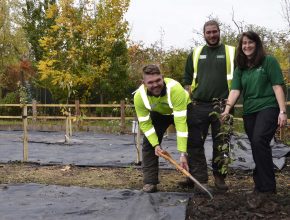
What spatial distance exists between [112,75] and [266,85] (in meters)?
10.7

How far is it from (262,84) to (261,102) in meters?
0.15

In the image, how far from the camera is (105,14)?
13.9 meters

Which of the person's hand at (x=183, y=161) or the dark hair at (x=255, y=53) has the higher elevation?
the dark hair at (x=255, y=53)

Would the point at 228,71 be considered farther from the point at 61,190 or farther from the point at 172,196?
the point at 61,190

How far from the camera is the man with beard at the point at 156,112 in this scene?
146 inches

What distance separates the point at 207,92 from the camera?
13.4ft

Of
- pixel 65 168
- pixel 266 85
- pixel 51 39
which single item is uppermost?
pixel 51 39

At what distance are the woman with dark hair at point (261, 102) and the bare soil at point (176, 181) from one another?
0.81ft

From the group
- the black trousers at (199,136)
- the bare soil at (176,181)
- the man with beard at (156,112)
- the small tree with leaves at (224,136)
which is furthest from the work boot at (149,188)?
the small tree with leaves at (224,136)

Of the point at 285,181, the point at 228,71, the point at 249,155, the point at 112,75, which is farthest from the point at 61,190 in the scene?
the point at 112,75

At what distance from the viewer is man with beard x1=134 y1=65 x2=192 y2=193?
3.71 meters

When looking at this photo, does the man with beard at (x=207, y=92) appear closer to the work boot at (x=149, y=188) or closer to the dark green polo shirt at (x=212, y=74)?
the dark green polo shirt at (x=212, y=74)

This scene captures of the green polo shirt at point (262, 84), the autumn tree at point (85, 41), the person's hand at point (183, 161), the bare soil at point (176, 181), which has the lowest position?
the bare soil at point (176, 181)

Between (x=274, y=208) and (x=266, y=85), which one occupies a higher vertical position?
(x=266, y=85)
